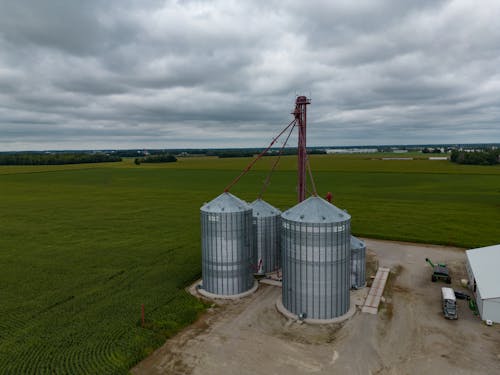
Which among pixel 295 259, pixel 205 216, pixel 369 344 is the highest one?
pixel 205 216

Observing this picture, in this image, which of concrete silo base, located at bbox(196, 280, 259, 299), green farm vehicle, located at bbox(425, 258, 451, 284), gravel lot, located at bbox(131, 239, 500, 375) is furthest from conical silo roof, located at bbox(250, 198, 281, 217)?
green farm vehicle, located at bbox(425, 258, 451, 284)

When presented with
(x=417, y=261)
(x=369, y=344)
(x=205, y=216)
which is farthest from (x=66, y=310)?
(x=417, y=261)

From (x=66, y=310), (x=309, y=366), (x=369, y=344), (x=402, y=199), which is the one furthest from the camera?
(x=402, y=199)

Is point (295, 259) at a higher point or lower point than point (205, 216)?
lower

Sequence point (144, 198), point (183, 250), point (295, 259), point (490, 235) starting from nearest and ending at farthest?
1. point (295, 259)
2. point (183, 250)
3. point (490, 235)
4. point (144, 198)

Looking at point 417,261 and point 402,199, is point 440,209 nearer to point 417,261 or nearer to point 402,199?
point 402,199

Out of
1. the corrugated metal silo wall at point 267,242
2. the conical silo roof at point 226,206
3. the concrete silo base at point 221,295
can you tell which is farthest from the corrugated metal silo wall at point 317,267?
the corrugated metal silo wall at point 267,242

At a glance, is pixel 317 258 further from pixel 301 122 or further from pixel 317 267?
pixel 301 122
